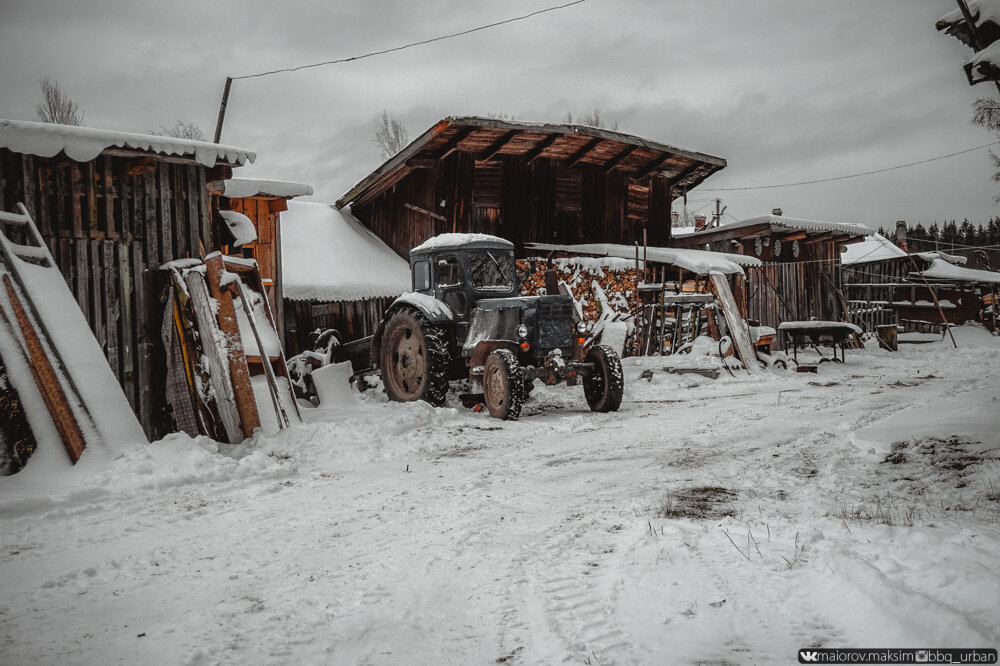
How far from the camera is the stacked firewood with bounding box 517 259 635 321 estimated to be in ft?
48.5

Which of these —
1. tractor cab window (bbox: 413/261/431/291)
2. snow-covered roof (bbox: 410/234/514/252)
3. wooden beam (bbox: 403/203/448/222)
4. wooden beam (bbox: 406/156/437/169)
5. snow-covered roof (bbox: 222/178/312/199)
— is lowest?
tractor cab window (bbox: 413/261/431/291)

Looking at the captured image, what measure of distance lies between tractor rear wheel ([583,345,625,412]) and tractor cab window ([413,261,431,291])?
2.79 m

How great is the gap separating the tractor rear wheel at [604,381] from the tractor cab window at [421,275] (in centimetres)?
279

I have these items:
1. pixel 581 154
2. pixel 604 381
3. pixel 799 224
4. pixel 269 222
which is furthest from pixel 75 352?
pixel 799 224

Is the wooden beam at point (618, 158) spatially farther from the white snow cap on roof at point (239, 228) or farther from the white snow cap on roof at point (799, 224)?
the white snow cap on roof at point (239, 228)

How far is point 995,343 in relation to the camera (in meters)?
17.3

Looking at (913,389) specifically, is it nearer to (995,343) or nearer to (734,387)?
(734,387)

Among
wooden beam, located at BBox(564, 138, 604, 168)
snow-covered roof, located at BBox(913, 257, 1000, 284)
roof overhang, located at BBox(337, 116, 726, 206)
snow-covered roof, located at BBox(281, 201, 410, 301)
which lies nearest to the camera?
snow-covered roof, located at BBox(281, 201, 410, 301)

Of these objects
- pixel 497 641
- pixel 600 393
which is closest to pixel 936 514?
pixel 497 641

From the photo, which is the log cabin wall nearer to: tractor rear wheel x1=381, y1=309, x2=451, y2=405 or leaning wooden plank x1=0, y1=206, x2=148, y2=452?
leaning wooden plank x1=0, y1=206, x2=148, y2=452

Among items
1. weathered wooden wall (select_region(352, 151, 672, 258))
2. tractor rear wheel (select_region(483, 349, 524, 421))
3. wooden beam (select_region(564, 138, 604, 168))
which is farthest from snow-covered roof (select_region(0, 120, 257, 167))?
wooden beam (select_region(564, 138, 604, 168))

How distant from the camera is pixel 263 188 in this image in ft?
32.4

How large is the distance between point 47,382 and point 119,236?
1.99m

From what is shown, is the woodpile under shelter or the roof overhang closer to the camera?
the woodpile under shelter
